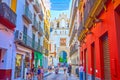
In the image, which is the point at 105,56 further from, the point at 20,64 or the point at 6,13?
the point at 20,64

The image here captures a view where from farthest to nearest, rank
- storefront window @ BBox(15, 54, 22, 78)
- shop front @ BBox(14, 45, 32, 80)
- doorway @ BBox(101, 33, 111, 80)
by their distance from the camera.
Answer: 1. shop front @ BBox(14, 45, 32, 80)
2. storefront window @ BBox(15, 54, 22, 78)
3. doorway @ BBox(101, 33, 111, 80)

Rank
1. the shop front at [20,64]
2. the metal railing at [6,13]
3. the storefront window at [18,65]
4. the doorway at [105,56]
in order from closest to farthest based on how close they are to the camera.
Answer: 1. the doorway at [105,56]
2. the metal railing at [6,13]
3. the storefront window at [18,65]
4. the shop front at [20,64]

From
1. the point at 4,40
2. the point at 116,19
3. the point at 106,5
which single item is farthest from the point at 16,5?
the point at 116,19

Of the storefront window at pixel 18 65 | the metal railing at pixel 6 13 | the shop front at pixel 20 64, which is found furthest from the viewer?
the shop front at pixel 20 64

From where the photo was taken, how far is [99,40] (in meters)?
10.2

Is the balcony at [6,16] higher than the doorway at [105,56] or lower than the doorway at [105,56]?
higher

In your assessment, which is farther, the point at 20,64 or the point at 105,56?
the point at 20,64

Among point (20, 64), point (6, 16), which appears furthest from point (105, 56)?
point (20, 64)

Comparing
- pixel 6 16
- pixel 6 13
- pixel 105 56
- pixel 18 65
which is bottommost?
pixel 18 65

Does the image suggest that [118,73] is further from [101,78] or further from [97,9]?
[97,9]

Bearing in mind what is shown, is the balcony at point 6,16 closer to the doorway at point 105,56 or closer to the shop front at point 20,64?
the shop front at point 20,64

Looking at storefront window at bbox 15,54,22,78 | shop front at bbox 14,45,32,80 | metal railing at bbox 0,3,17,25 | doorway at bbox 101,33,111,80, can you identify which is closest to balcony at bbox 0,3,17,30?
metal railing at bbox 0,3,17,25

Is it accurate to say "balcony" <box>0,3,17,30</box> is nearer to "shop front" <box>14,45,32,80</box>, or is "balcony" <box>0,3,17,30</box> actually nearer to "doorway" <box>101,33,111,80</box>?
"shop front" <box>14,45,32,80</box>

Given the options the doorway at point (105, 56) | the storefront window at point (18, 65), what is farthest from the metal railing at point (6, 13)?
the doorway at point (105, 56)
